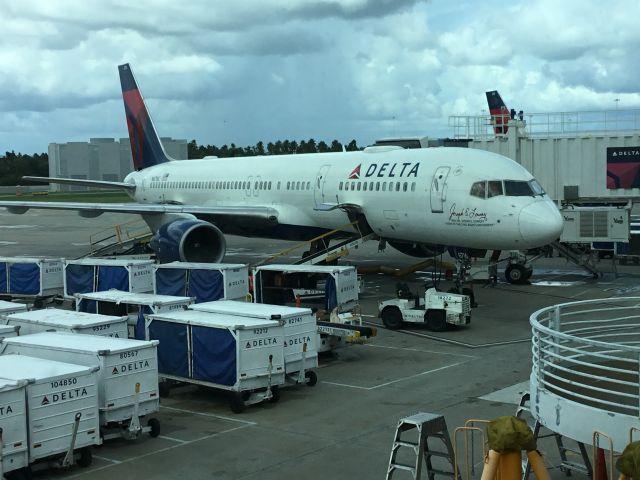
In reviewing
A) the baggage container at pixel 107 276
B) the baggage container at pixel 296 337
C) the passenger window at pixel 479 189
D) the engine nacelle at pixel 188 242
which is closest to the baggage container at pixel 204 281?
the baggage container at pixel 107 276

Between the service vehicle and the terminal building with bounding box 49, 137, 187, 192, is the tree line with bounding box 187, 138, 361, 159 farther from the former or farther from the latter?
the service vehicle

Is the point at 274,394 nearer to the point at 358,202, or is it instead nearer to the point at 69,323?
the point at 69,323

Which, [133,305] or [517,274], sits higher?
[133,305]

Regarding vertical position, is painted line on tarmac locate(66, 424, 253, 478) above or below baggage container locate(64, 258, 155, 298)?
below

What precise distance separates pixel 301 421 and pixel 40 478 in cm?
429

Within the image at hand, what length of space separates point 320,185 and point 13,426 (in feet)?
62.7

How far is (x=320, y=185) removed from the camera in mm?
29344

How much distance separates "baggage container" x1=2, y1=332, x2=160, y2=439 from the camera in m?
12.8

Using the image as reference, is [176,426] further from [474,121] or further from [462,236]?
[474,121]

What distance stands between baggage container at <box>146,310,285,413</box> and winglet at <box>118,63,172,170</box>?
26785mm

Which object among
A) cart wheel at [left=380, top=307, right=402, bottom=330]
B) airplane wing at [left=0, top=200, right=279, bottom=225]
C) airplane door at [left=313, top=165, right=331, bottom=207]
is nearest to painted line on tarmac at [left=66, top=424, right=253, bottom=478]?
cart wheel at [left=380, top=307, right=402, bottom=330]

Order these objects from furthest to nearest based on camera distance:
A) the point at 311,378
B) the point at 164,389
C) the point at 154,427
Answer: the point at 311,378, the point at 164,389, the point at 154,427

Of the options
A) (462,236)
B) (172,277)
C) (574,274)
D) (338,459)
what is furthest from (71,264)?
(574,274)

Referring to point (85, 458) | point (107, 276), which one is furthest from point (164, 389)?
point (107, 276)
